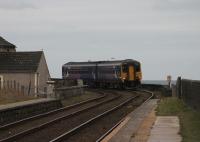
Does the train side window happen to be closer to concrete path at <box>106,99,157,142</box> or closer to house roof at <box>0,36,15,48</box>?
house roof at <box>0,36,15,48</box>

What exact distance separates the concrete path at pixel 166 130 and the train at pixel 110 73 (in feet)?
122

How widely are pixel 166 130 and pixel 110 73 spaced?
149 ft

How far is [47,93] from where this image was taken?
138ft

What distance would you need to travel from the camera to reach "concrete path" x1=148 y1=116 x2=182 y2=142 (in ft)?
66.5

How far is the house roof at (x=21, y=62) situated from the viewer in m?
56.2

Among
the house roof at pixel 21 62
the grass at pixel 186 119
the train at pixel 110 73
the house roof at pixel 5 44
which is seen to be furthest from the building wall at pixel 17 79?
the grass at pixel 186 119

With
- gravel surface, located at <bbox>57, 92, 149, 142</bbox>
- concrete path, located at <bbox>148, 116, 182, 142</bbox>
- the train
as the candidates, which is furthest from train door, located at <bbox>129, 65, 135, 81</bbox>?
concrete path, located at <bbox>148, 116, 182, 142</bbox>

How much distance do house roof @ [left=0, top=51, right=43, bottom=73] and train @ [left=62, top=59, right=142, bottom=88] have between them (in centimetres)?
1134

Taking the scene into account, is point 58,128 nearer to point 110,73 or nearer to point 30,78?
point 30,78

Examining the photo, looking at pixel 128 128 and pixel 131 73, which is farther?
pixel 131 73

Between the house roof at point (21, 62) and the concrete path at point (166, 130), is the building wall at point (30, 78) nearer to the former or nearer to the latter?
the house roof at point (21, 62)

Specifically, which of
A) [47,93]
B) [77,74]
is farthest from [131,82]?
[47,93]

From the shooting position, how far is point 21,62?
190 ft

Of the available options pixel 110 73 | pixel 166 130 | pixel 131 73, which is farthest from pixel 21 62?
pixel 166 130
